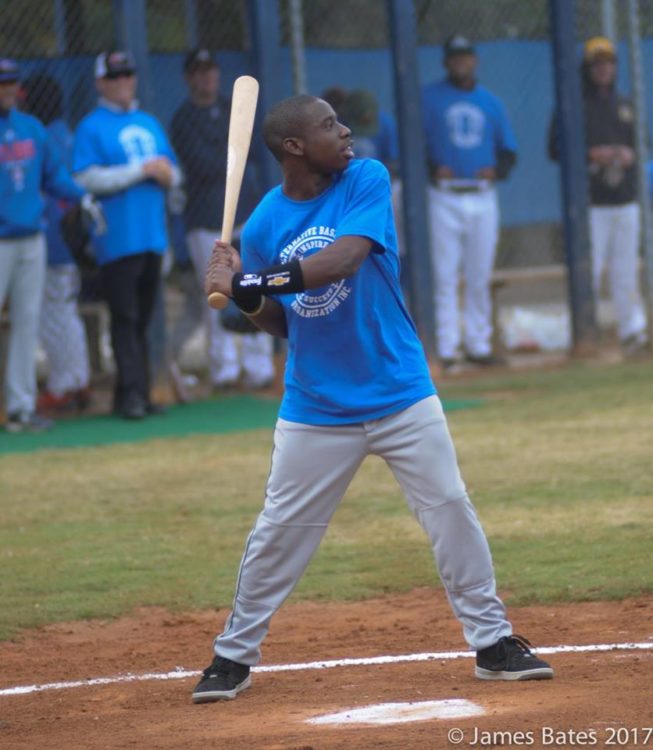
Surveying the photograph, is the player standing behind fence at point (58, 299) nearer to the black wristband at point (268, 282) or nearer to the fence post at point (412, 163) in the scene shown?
the fence post at point (412, 163)

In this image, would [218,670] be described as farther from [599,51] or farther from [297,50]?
[599,51]

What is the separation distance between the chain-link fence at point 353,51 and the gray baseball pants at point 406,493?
725 cm

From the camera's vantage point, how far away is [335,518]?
766 centimetres

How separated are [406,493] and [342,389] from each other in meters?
0.38

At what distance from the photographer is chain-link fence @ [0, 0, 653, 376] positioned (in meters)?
12.0

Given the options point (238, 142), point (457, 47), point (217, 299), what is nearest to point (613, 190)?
point (457, 47)

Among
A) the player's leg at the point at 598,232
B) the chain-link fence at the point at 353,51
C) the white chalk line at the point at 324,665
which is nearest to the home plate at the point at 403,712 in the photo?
the white chalk line at the point at 324,665

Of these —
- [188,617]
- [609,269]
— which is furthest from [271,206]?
[609,269]

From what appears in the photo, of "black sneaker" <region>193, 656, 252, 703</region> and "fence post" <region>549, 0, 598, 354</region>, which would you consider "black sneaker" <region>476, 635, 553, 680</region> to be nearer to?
"black sneaker" <region>193, 656, 252, 703</region>

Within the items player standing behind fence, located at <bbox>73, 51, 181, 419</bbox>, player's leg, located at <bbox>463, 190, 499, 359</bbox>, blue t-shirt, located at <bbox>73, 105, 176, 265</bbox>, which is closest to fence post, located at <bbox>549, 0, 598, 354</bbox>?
player's leg, located at <bbox>463, 190, 499, 359</bbox>

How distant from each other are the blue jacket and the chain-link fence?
140cm

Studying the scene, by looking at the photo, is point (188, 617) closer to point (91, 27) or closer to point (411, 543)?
point (411, 543)

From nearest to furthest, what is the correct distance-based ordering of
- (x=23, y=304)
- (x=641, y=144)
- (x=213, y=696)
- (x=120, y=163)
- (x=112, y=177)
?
(x=213, y=696)
(x=23, y=304)
(x=112, y=177)
(x=120, y=163)
(x=641, y=144)

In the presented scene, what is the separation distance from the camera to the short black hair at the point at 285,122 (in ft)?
15.5
